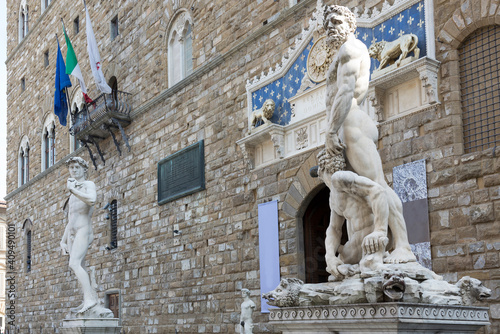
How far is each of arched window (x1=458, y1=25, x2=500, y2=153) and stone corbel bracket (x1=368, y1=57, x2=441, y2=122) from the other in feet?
1.14

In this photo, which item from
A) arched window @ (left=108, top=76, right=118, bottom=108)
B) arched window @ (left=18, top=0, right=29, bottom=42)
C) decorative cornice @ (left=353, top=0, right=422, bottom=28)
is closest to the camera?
decorative cornice @ (left=353, top=0, right=422, bottom=28)

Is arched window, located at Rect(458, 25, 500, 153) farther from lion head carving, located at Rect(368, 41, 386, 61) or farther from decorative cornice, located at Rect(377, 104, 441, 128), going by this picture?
lion head carving, located at Rect(368, 41, 386, 61)

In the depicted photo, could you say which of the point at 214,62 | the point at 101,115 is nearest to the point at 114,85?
the point at 101,115

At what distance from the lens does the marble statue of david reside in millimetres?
10203

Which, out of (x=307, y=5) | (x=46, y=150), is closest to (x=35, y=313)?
(x=46, y=150)

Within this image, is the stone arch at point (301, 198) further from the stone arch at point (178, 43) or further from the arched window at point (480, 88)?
the stone arch at point (178, 43)

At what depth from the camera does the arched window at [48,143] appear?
907 inches

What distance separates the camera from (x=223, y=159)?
13.5 metres

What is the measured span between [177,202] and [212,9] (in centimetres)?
416

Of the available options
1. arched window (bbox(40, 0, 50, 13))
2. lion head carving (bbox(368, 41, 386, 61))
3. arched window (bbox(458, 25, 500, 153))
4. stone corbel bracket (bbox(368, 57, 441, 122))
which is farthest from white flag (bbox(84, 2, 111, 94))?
arched window (bbox(458, 25, 500, 153))

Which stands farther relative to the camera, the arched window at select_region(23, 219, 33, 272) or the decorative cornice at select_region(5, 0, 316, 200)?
the arched window at select_region(23, 219, 33, 272)

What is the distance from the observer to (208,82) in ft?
47.1

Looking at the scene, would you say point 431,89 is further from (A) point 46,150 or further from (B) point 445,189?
(A) point 46,150

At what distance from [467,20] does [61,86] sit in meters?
Result: 13.1
